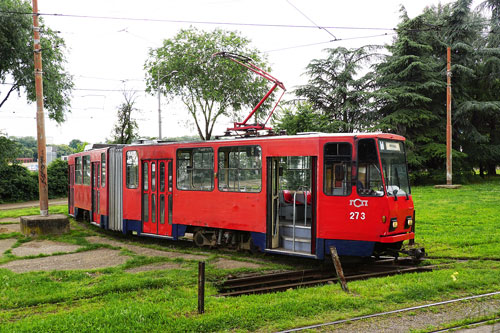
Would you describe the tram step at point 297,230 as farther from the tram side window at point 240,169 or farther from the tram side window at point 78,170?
the tram side window at point 78,170

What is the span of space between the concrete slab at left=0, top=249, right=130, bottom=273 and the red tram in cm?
220

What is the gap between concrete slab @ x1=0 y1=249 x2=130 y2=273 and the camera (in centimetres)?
1071

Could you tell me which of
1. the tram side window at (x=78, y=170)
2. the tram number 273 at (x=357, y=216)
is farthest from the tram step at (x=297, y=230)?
the tram side window at (x=78, y=170)

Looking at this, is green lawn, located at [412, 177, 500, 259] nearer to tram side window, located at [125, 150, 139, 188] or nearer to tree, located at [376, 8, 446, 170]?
tram side window, located at [125, 150, 139, 188]

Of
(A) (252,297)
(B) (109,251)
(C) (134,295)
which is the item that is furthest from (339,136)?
(B) (109,251)

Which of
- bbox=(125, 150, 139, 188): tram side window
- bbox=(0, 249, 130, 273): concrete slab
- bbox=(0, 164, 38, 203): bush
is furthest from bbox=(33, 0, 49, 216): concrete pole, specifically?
bbox=(0, 164, 38, 203): bush

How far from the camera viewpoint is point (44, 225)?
15.5 meters

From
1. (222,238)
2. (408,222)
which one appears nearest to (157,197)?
(222,238)

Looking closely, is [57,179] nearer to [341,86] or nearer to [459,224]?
[341,86]

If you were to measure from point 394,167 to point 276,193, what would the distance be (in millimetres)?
2834

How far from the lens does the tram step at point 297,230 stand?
10.7 meters

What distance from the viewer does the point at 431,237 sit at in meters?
13.5

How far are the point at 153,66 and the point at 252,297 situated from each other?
104 ft

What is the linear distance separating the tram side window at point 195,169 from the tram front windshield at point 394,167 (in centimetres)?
467
